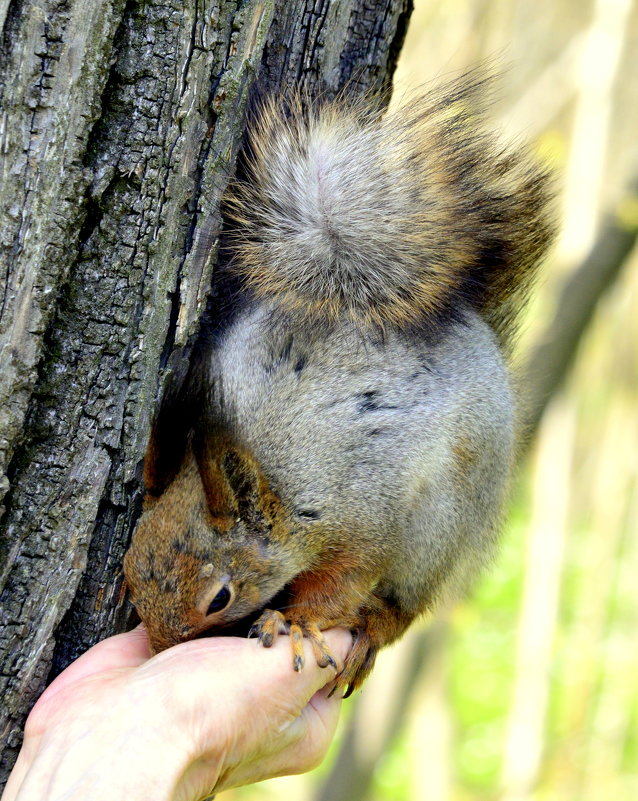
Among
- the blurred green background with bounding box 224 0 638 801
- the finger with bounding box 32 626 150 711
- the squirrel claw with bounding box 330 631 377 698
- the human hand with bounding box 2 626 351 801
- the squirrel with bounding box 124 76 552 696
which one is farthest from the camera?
the blurred green background with bounding box 224 0 638 801

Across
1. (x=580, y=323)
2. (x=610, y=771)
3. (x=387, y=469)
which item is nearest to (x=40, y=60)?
(x=387, y=469)

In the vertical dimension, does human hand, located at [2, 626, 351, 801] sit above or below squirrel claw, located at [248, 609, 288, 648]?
below

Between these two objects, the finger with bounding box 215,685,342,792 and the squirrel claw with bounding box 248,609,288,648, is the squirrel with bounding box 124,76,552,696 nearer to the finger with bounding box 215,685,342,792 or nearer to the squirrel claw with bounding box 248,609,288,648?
the squirrel claw with bounding box 248,609,288,648

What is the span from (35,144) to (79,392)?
1.16 ft

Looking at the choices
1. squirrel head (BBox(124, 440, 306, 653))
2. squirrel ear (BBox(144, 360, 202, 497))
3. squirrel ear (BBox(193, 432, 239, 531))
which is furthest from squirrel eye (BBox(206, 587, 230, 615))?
squirrel ear (BBox(144, 360, 202, 497))

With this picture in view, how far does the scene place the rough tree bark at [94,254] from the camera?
1205mm


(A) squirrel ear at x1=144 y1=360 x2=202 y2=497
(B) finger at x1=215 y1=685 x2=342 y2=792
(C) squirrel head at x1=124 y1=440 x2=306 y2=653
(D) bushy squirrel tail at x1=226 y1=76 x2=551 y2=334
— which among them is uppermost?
(D) bushy squirrel tail at x1=226 y1=76 x2=551 y2=334

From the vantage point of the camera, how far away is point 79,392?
1.33 meters

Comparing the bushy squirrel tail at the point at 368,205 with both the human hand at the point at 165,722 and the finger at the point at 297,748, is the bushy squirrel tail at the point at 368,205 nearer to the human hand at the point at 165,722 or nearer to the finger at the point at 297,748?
the human hand at the point at 165,722

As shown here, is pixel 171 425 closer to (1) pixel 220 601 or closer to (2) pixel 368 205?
(1) pixel 220 601

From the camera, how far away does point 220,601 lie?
151 centimetres

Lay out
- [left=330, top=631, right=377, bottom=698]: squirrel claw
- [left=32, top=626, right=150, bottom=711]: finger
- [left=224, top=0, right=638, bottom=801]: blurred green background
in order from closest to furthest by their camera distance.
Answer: [left=32, top=626, right=150, bottom=711]: finger < [left=330, top=631, right=377, bottom=698]: squirrel claw < [left=224, top=0, right=638, bottom=801]: blurred green background

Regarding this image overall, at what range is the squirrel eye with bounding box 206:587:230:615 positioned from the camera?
4.92 ft

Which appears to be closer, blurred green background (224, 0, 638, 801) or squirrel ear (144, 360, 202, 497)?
squirrel ear (144, 360, 202, 497)
